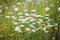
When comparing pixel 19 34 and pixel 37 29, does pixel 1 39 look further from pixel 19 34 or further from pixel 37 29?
pixel 37 29

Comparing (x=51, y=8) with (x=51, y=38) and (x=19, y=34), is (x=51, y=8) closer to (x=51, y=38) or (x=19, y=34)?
(x=51, y=38)

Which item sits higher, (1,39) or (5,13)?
(5,13)

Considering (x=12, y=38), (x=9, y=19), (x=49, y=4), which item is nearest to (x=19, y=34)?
(x=12, y=38)

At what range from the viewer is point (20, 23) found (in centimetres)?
256

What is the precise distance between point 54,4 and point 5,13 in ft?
2.30

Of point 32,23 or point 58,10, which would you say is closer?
point 32,23

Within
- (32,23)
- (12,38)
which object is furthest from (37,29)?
(12,38)

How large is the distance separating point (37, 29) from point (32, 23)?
0.35ft

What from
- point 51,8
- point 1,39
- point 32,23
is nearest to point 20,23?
point 32,23

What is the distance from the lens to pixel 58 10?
2.76m

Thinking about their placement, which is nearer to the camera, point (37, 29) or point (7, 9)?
point (37, 29)

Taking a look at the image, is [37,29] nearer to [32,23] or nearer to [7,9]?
[32,23]

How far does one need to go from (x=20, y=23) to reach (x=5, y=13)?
29 centimetres

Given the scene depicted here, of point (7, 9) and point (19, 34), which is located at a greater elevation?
point (7, 9)
